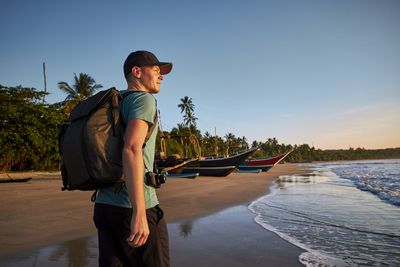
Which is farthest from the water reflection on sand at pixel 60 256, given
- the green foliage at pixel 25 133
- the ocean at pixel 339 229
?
the green foliage at pixel 25 133

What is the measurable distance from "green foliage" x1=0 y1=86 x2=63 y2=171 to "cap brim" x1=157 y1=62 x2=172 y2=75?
29.2 meters

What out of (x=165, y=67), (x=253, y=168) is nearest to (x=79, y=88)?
(x=253, y=168)

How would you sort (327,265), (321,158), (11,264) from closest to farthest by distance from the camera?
(11,264) → (327,265) → (321,158)

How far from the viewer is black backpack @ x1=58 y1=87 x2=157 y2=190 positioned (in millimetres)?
1558

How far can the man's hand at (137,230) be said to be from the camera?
1455mm

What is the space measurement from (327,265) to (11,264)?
415 centimetres

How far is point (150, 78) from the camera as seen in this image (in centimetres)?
185

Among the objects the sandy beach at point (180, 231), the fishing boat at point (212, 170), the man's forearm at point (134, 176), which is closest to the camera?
the man's forearm at point (134, 176)

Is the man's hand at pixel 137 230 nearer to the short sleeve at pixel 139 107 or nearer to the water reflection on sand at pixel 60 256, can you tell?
the short sleeve at pixel 139 107

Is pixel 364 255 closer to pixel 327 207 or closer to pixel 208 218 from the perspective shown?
pixel 208 218

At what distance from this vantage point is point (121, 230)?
5.18 feet

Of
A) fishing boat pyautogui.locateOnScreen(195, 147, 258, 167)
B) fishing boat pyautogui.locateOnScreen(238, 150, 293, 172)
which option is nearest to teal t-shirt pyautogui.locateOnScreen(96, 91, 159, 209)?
fishing boat pyautogui.locateOnScreen(195, 147, 258, 167)

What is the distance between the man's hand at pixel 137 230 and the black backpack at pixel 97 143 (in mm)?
244

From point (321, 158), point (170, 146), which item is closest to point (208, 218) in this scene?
point (170, 146)
